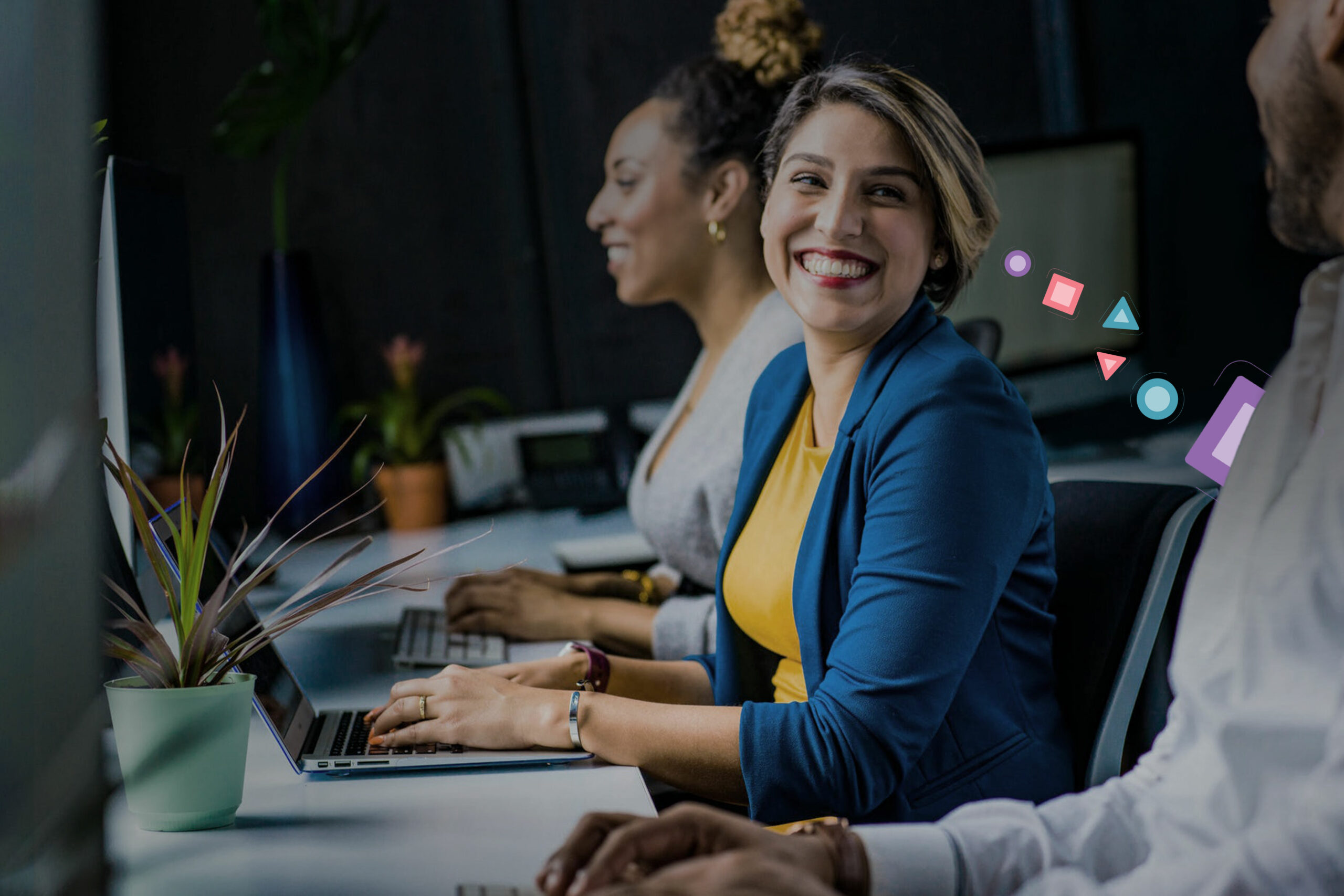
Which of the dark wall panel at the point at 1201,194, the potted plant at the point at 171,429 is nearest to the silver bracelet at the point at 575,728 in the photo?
the potted plant at the point at 171,429

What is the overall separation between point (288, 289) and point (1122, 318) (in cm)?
180

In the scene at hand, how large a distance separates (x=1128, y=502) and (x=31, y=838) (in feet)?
3.06

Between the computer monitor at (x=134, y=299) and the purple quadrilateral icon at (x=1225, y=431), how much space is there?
1.05 m

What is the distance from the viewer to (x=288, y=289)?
7.88 ft

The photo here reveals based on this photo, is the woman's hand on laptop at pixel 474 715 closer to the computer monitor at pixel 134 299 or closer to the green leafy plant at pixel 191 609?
the green leafy plant at pixel 191 609

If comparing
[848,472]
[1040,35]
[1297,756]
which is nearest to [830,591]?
[848,472]

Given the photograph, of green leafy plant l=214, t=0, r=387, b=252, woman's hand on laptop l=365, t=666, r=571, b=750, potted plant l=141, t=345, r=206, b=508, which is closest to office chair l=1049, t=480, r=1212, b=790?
woman's hand on laptop l=365, t=666, r=571, b=750

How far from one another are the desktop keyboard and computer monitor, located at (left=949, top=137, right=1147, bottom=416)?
0.74 meters

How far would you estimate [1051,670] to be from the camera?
1.05 m

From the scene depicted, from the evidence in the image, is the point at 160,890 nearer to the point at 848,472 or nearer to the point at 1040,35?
the point at 848,472

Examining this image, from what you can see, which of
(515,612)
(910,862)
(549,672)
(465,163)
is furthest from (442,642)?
(465,163)

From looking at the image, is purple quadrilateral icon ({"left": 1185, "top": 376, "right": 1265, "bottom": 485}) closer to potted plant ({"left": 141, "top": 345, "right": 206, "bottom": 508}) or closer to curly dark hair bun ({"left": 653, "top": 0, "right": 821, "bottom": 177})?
curly dark hair bun ({"left": 653, "top": 0, "right": 821, "bottom": 177})

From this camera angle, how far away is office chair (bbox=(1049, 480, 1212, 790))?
1000 millimetres

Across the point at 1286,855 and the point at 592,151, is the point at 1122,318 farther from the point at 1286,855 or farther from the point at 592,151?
the point at 592,151
